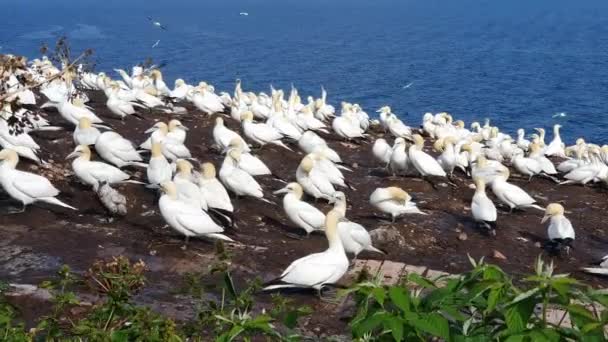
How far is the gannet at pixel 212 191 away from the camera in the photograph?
10.6 meters

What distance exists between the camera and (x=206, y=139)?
54.7ft

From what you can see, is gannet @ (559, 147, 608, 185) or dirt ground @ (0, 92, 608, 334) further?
gannet @ (559, 147, 608, 185)

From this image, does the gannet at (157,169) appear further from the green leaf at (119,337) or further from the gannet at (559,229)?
the green leaf at (119,337)

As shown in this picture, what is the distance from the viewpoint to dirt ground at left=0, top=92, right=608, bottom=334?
849 cm

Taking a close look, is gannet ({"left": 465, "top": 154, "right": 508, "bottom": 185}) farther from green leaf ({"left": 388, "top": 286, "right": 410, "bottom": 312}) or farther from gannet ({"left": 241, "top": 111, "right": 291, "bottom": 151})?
green leaf ({"left": 388, "top": 286, "right": 410, "bottom": 312})

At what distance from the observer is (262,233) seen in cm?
1078

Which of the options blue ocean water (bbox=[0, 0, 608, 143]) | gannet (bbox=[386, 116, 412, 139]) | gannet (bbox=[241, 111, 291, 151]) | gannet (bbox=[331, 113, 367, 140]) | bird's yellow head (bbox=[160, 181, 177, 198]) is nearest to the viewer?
bird's yellow head (bbox=[160, 181, 177, 198])

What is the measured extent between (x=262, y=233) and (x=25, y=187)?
3.24 meters

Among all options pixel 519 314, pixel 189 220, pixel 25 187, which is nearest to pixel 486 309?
pixel 519 314

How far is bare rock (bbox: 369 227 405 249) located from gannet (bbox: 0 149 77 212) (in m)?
4.19

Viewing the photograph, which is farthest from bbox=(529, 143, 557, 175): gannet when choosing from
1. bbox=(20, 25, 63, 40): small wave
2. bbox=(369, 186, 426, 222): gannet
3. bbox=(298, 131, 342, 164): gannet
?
bbox=(20, 25, 63, 40): small wave

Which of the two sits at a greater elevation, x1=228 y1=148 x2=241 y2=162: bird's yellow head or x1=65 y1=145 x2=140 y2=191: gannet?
x1=65 y1=145 x2=140 y2=191: gannet

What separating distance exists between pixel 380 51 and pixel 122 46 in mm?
22266

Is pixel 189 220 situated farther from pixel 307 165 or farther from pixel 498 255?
pixel 498 255
